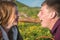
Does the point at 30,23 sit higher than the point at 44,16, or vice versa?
the point at 44,16

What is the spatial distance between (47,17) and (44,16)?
0.08m

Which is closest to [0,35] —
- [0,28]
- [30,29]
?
[0,28]

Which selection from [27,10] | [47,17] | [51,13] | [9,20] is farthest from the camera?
[27,10]

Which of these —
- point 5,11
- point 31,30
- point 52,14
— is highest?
point 52,14

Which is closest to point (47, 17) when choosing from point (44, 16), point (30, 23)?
point (44, 16)

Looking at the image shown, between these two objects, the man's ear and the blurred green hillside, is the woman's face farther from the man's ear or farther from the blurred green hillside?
the man's ear

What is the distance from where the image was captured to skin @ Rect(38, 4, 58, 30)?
2.52 metres

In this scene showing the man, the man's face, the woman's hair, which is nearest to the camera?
the man

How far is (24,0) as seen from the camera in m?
3.05

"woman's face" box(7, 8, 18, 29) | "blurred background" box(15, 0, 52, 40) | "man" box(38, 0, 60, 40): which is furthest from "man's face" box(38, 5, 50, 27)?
"woman's face" box(7, 8, 18, 29)

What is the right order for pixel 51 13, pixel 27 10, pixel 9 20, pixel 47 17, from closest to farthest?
pixel 51 13
pixel 47 17
pixel 9 20
pixel 27 10

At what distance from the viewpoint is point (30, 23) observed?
116 inches

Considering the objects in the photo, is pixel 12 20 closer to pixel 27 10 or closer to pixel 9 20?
pixel 9 20

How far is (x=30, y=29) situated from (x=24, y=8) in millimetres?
280
